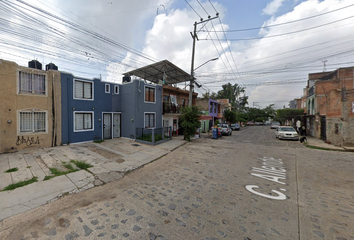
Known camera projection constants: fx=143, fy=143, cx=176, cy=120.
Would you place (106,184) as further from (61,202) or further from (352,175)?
(352,175)

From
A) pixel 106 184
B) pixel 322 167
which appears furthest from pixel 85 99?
pixel 322 167

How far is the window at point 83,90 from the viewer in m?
11.5

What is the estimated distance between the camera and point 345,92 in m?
11.6

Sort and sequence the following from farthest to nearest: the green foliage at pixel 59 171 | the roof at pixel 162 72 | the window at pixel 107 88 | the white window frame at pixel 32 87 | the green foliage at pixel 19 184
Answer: the roof at pixel 162 72, the window at pixel 107 88, the white window frame at pixel 32 87, the green foliage at pixel 59 171, the green foliage at pixel 19 184

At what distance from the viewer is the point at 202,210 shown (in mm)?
3584

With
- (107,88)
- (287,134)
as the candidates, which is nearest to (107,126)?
(107,88)

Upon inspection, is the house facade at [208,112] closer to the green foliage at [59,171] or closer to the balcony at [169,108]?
the balcony at [169,108]

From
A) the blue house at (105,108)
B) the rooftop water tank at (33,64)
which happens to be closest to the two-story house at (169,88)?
the blue house at (105,108)

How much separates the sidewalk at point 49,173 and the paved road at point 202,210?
0.47m

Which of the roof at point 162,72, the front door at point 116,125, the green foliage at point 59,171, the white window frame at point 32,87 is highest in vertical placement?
the roof at point 162,72

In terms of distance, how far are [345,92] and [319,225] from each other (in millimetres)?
14281

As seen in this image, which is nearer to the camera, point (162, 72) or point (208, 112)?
point (162, 72)

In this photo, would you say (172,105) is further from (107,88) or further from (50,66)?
(50,66)

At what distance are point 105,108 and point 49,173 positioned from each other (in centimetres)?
819
